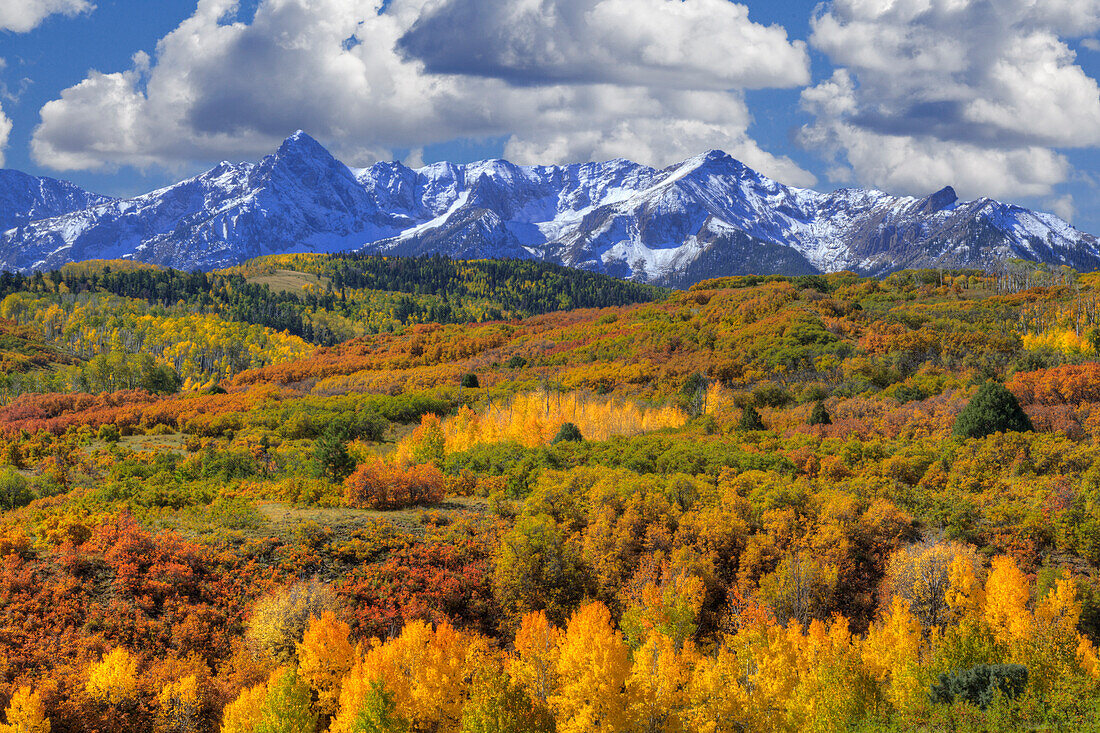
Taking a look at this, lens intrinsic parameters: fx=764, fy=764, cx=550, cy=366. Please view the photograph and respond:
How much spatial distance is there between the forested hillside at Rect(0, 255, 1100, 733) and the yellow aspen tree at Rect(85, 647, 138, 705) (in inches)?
2.6

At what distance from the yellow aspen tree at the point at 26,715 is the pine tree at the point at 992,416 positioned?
41.6m

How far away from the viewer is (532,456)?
143 feet

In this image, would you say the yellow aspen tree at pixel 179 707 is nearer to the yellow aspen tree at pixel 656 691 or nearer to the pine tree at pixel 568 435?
the yellow aspen tree at pixel 656 691

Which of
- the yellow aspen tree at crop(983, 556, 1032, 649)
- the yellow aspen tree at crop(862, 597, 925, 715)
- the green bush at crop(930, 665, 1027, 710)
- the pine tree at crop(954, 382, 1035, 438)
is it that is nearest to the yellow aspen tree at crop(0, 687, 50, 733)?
the yellow aspen tree at crop(862, 597, 925, 715)

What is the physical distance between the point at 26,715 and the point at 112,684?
6.74 ft

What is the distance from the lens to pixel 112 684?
21516 mm

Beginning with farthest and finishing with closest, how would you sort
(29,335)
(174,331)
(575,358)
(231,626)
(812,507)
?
1. (174,331)
2. (29,335)
3. (575,358)
4. (812,507)
5. (231,626)

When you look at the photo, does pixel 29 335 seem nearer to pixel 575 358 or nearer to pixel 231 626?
pixel 575 358

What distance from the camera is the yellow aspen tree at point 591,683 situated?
838 inches

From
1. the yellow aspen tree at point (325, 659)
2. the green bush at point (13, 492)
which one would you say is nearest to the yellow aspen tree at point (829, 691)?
the yellow aspen tree at point (325, 659)

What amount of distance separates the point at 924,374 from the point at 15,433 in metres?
66.1

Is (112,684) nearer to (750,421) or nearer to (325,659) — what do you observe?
(325,659)

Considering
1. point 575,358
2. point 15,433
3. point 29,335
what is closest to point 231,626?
point 15,433

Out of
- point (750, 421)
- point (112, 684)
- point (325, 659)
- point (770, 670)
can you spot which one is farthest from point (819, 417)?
point (112, 684)
